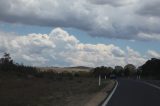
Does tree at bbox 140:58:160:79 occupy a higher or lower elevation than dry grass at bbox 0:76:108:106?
higher

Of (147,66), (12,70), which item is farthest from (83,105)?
(147,66)

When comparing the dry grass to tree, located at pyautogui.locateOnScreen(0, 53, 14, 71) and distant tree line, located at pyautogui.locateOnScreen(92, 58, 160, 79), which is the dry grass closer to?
tree, located at pyautogui.locateOnScreen(0, 53, 14, 71)

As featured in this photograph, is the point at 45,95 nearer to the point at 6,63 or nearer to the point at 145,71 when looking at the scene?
the point at 6,63

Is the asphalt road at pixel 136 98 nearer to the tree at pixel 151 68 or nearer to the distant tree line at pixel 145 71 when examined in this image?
the distant tree line at pixel 145 71

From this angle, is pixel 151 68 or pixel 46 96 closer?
pixel 46 96

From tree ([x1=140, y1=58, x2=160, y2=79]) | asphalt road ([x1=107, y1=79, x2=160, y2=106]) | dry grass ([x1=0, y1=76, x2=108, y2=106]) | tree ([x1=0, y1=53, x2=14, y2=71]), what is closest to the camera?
asphalt road ([x1=107, y1=79, x2=160, y2=106])

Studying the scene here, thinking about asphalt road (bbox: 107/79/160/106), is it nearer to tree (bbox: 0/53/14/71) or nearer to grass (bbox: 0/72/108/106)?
grass (bbox: 0/72/108/106)

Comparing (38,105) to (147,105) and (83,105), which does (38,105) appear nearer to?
(83,105)

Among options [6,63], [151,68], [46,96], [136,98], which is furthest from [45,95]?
[151,68]

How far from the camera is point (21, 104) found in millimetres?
25031

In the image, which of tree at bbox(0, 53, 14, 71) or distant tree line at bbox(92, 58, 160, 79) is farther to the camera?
distant tree line at bbox(92, 58, 160, 79)

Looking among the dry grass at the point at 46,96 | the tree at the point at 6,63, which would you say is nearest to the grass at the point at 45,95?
the dry grass at the point at 46,96

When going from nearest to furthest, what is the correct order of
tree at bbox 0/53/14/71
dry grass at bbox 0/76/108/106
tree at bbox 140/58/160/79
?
1. dry grass at bbox 0/76/108/106
2. tree at bbox 0/53/14/71
3. tree at bbox 140/58/160/79

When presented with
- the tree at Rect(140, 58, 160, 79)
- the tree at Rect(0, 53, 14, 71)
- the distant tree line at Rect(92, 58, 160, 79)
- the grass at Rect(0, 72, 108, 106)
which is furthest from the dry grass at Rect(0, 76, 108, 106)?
the tree at Rect(140, 58, 160, 79)
